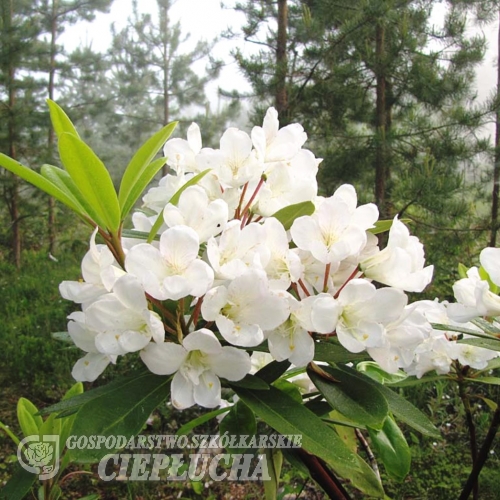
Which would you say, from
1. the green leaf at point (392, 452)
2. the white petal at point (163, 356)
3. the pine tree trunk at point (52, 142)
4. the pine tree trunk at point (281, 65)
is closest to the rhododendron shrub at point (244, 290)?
the white petal at point (163, 356)

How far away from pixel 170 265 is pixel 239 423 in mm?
215

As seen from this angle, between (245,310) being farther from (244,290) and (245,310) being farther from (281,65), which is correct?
(281,65)

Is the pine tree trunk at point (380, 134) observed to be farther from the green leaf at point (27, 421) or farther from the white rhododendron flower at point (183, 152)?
the white rhododendron flower at point (183, 152)

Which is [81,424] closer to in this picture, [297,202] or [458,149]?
[297,202]

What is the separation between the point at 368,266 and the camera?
42 cm

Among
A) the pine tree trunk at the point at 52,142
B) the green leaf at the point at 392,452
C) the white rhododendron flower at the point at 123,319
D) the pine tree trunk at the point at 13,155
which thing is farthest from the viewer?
the pine tree trunk at the point at 52,142

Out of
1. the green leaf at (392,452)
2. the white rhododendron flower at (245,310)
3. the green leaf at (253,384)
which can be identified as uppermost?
the white rhododendron flower at (245,310)

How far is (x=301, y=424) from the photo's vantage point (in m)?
0.42

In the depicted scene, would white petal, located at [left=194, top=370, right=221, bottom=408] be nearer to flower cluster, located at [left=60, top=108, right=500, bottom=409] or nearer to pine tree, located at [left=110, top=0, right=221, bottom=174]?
flower cluster, located at [left=60, top=108, right=500, bottom=409]

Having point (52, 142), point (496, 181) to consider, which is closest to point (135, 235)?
point (496, 181)

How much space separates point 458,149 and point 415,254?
10.6ft

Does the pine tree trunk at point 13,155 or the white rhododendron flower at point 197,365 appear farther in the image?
the pine tree trunk at point 13,155

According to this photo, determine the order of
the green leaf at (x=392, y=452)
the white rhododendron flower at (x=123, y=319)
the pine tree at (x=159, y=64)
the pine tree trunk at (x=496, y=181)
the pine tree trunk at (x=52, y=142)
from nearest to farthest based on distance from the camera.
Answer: the white rhododendron flower at (x=123, y=319) < the green leaf at (x=392, y=452) < the pine tree trunk at (x=496, y=181) < the pine tree trunk at (x=52, y=142) < the pine tree at (x=159, y=64)

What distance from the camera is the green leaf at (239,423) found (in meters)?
0.49
